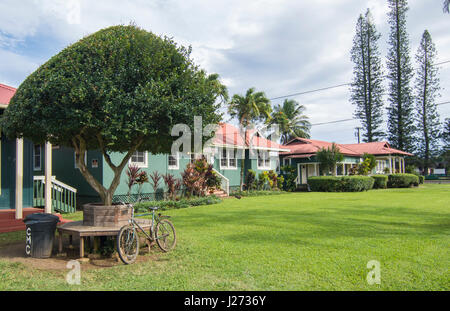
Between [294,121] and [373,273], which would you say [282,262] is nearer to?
[373,273]

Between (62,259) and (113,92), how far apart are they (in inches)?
134

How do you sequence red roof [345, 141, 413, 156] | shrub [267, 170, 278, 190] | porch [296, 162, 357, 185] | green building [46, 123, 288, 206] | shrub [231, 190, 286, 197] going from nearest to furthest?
green building [46, 123, 288, 206]
shrub [231, 190, 286, 197]
shrub [267, 170, 278, 190]
porch [296, 162, 357, 185]
red roof [345, 141, 413, 156]

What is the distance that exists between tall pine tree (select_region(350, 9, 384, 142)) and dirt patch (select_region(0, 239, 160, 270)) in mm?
44062

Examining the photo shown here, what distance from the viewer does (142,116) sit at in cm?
555

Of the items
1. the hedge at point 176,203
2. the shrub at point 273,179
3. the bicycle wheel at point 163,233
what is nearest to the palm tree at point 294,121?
the shrub at point 273,179

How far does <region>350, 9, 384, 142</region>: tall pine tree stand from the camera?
4300 cm

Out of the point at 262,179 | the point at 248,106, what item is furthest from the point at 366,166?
the point at 248,106

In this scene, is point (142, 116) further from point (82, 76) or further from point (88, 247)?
point (88, 247)

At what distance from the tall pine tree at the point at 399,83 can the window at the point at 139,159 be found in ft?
131

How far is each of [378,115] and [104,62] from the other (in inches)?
1785

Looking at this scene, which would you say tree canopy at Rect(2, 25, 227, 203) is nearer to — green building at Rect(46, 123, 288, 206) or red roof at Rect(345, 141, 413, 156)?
green building at Rect(46, 123, 288, 206)

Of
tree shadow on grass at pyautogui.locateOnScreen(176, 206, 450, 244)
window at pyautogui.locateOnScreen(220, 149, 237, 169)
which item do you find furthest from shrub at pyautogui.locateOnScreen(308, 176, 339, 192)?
tree shadow on grass at pyautogui.locateOnScreen(176, 206, 450, 244)

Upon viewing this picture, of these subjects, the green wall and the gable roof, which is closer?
the gable roof
